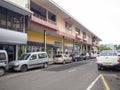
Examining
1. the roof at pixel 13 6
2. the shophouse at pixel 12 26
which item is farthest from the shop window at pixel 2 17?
the roof at pixel 13 6

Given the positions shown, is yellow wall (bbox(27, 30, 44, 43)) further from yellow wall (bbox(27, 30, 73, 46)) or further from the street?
the street

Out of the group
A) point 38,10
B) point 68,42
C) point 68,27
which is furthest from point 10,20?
point 68,42

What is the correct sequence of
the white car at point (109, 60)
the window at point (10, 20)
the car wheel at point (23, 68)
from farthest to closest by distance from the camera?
the window at point (10, 20)
the car wheel at point (23, 68)
the white car at point (109, 60)

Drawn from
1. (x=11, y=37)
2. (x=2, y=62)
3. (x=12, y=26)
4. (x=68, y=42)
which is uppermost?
(x=12, y=26)

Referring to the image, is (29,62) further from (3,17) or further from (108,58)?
(108,58)

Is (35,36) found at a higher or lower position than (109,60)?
higher

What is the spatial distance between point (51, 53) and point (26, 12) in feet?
45.3

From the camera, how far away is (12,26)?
63.3 ft

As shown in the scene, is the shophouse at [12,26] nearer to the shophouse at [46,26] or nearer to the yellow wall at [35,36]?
the shophouse at [46,26]

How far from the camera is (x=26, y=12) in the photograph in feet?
65.0

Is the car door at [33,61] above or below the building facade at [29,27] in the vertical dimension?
below

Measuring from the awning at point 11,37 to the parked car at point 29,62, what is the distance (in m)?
2.10

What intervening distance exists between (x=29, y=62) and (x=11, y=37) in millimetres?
3463

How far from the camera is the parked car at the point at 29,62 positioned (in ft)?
52.0
